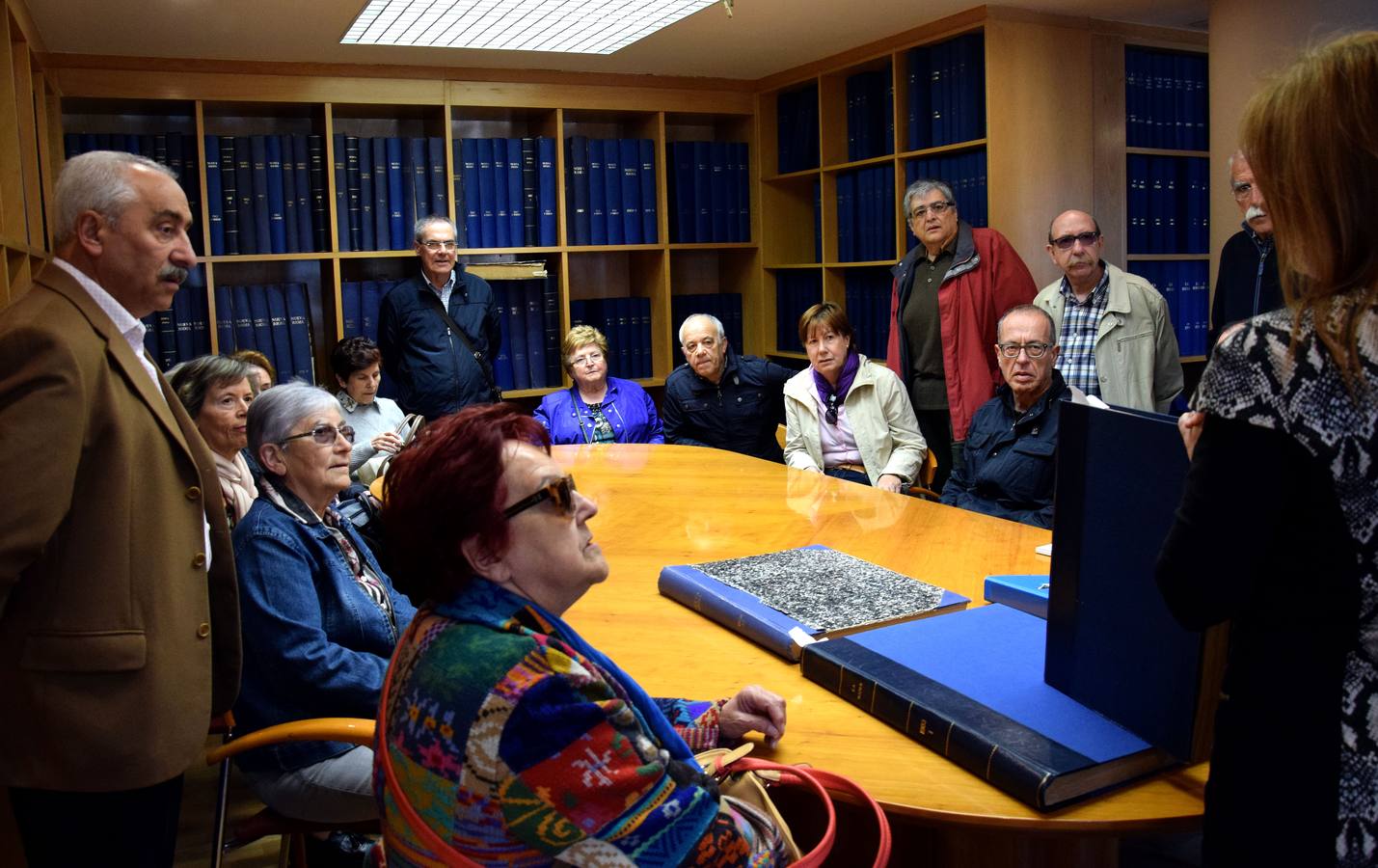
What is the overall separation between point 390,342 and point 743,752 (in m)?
4.28

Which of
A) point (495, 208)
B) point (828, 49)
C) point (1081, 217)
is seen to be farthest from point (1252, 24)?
point (495, 208)

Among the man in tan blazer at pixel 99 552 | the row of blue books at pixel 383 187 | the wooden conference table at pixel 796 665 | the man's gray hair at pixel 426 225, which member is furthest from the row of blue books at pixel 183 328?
the man in tan blazer at pixel 99 552

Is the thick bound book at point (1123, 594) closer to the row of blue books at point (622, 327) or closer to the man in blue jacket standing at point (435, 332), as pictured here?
the man in blue jacket standing at point (435, 332)

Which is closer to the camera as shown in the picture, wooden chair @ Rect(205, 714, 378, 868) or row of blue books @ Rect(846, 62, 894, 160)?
wooden chair @ Rect(205, 714, 378, 868)

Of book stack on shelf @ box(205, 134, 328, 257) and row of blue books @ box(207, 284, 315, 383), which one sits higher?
book stack on shelf @ box(205, 134, 328, 257)

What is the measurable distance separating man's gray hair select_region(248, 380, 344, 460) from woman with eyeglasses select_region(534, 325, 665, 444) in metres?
2.25

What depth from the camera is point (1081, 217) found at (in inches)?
161

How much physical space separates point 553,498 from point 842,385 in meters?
3.07

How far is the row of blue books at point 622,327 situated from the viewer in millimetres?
6281

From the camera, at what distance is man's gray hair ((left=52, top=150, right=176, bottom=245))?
1.79 m

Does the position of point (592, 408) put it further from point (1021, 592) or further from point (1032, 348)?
point (1021, 592)

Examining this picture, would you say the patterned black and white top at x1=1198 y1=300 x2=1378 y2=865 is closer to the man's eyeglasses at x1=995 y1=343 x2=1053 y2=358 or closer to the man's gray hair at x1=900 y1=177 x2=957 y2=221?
the man's eyeglasses at x1=995 y1=343 x2=1053 y2=358

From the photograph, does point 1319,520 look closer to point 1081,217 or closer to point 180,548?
point 180,548

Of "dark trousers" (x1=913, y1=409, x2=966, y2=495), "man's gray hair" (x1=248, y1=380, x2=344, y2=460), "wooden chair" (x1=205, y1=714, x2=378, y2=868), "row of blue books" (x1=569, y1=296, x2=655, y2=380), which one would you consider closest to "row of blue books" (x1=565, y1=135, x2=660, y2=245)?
"row of blue books" (x1=569, y1=296, x2=655, y2=380)
